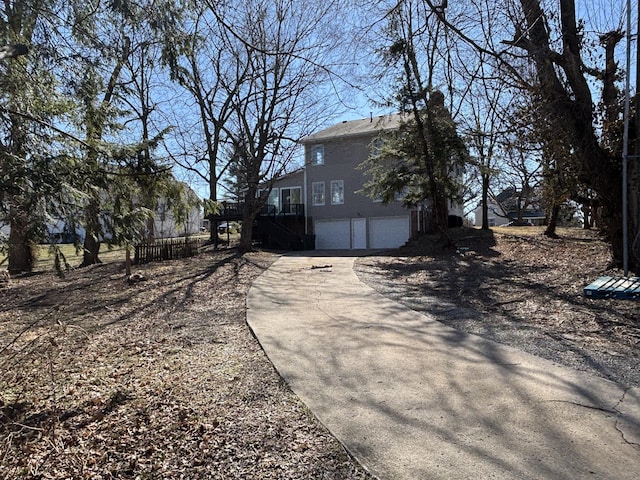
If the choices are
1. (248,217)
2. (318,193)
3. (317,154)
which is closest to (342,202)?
(318,193)

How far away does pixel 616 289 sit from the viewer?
6559 millimetres

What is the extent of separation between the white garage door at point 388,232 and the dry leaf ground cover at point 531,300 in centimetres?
802

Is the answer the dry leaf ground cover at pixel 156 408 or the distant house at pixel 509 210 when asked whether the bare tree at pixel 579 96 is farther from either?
the distant house at pixel 509 210

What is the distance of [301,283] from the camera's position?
10.8 metres

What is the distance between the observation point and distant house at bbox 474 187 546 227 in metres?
34.0

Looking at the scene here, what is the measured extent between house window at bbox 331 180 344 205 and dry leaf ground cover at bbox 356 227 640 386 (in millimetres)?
10311

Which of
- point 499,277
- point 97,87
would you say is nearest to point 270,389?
point 97,87

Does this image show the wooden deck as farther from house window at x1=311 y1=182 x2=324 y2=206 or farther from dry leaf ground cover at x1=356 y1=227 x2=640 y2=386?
house window at x1=311 y1=182 x2=324 y2=206

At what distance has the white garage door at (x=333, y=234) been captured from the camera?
2509 centimetres

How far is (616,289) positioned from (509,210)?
3963 cm

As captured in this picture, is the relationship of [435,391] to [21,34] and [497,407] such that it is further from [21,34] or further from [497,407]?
[21,34]

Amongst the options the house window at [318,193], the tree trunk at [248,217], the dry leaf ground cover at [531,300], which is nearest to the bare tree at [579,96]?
the dry leaf ground cover at [531,300]

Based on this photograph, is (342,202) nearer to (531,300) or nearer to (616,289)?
(531,300)

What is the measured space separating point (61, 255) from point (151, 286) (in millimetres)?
6239
